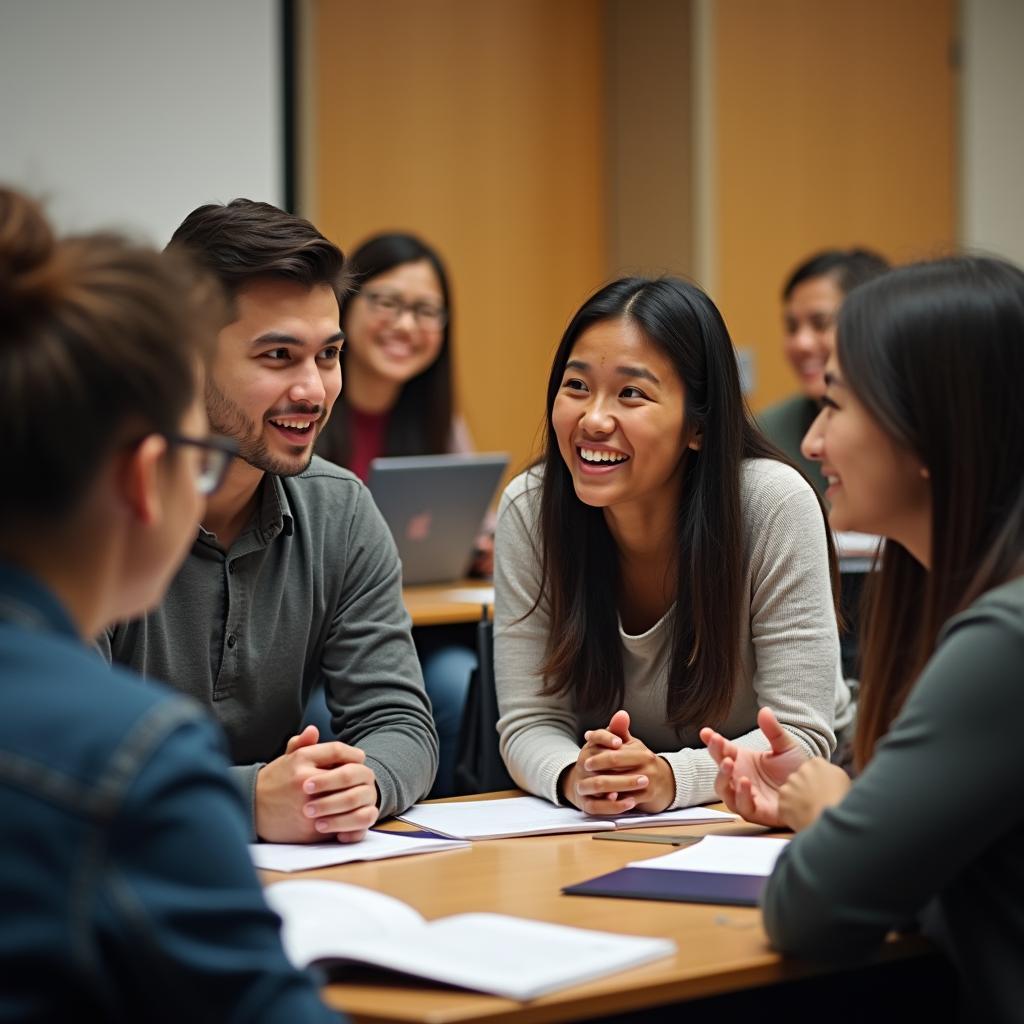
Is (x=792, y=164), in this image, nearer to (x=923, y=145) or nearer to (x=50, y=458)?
(x=923, y=145)

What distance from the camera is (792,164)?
5.80 m

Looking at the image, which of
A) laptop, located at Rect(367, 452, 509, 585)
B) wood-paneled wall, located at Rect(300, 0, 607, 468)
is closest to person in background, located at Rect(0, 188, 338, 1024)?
laptop, located at Rect(367, 452, 509, 585)

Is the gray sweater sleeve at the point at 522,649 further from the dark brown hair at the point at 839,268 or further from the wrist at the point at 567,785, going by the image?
the dark brown hair at the point at 839,268

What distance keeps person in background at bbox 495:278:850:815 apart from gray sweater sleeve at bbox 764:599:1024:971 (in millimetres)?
794

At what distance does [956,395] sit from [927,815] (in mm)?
406

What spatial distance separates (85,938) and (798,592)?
1.48 meters

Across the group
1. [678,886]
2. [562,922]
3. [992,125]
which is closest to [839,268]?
[992,125]

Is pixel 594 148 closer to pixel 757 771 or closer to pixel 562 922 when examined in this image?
pixel 757 771

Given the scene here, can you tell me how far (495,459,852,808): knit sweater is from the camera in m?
2.14

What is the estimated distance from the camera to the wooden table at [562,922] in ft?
3.91

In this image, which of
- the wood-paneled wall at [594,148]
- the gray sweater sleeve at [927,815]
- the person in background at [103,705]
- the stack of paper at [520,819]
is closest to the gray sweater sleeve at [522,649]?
the stack of paper at [520,819]

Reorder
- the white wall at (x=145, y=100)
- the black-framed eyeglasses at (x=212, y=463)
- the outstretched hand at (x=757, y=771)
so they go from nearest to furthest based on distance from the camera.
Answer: the black-framed eyeglasses at (x=212, y=463)
the outstretched hand at (x=757, y=771)
the white wall at (x=145, y=100)

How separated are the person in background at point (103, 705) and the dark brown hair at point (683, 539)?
1227 mm

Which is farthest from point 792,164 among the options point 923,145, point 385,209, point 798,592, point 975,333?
point 975,333
